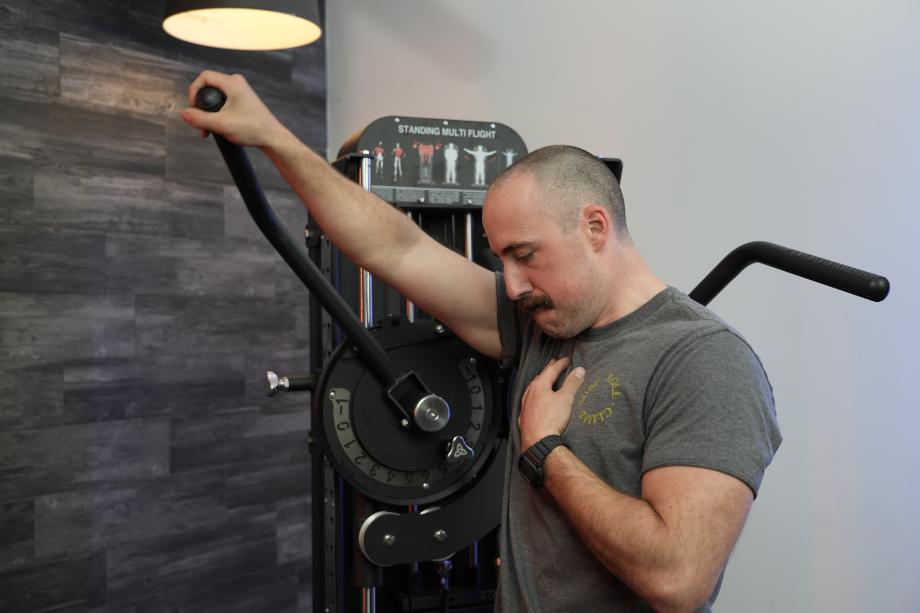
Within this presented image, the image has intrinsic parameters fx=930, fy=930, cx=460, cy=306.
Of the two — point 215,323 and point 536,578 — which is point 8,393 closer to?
point 215,323

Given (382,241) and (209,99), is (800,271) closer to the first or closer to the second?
(382,241)

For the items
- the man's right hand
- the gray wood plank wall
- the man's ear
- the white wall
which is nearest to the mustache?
the man's ear

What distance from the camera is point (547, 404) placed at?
→ 138 centimetres

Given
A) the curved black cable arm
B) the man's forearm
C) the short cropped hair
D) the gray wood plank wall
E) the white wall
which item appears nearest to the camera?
the curved black cable arm

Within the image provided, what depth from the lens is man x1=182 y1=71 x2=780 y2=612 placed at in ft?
3.88

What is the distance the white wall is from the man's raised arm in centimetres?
96

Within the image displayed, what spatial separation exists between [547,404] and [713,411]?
10.3 inches

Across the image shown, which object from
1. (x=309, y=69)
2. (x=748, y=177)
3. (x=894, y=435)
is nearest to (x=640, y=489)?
(x=894, y=435)

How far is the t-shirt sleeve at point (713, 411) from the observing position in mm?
1190

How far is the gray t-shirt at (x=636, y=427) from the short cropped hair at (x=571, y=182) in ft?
0.56

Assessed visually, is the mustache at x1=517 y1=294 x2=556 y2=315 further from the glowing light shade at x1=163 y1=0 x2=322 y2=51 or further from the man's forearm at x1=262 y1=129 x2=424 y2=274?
the glowing light shade at x1=163 y1=0 x2=322 y2=51

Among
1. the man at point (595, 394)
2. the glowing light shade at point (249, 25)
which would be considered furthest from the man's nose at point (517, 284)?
the glowing light shade at point (249, 25)

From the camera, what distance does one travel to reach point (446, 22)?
3.23m

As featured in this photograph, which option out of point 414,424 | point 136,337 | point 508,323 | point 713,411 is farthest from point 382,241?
point 136,337
